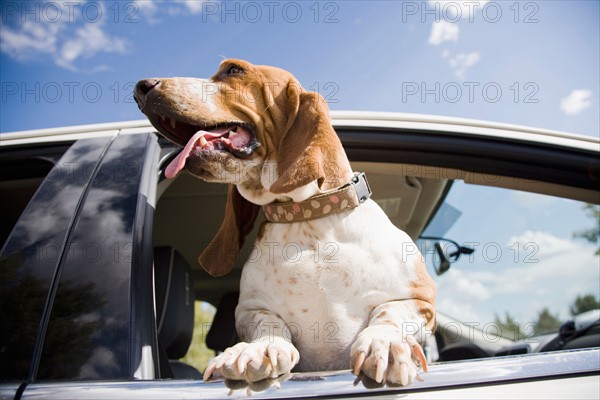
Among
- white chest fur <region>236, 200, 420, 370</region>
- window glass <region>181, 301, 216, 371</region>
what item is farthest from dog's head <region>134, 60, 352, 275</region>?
window glass <region>181, 301, 216, 371</region>

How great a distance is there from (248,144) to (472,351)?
2.02 metres

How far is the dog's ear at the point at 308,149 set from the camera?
151 cm

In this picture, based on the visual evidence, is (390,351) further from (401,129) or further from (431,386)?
(401,129)

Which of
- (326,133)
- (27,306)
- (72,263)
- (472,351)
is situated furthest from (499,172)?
(27,306)

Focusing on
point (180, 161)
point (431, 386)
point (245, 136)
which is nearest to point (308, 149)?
point (245, 136)

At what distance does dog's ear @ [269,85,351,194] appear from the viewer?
1.51 m

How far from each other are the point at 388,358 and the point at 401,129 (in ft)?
3.53

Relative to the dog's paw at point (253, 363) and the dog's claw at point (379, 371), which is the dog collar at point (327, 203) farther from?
the dog's claw at point (379, 371)

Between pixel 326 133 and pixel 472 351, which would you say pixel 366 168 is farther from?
pixel 472 351

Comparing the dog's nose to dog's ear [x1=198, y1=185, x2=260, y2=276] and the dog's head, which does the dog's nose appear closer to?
the dog's head

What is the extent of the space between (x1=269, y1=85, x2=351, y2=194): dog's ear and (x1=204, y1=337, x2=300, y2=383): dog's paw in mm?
485

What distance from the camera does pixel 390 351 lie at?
1167 millimetres

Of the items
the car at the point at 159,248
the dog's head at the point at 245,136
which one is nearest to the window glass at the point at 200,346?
the car at the point at 159,248

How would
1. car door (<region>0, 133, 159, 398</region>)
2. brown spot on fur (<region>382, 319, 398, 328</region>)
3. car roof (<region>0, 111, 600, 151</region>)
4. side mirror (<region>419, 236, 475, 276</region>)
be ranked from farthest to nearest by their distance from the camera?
side mirror (<region>419, 236, 475, 276</region>)
car roof (<region>0, 111, 600, 151</region>)
brown spot on fur (<region>382, 319, 398, 328</region>)
car door (<region>0, 133, 159, 398</region>)
